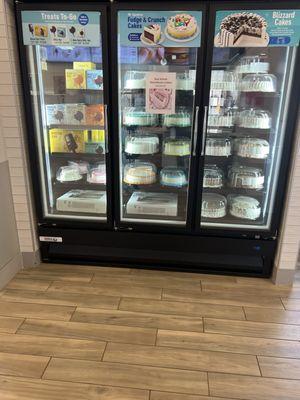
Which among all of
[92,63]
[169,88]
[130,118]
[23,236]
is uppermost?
[92,63]

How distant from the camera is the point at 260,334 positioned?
1984 millimetres

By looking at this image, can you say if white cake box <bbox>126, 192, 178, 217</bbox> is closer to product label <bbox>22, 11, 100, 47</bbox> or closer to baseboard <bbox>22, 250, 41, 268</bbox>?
baseboard <bbox>22, 250, 41, 268</bbox>

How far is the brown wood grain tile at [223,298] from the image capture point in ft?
7.48

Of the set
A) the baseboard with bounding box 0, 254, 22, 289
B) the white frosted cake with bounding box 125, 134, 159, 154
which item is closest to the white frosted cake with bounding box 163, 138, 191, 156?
the white frosted cake with bounding box 125, 134, 159, 154

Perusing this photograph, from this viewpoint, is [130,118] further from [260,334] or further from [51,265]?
[260,334]

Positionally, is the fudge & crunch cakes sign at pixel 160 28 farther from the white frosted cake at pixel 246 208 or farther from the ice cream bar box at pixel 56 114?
the white frosted cake at pixel 246 208

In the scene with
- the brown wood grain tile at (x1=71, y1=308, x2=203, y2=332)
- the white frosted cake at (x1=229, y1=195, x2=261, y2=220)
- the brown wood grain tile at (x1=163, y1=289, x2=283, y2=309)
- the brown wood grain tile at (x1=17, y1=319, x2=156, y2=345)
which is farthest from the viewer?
the white frosted cake at (x1=229, y1=195, x2=261, y2=220)

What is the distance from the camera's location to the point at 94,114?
8.44ft

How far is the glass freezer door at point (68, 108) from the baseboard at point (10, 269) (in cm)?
47

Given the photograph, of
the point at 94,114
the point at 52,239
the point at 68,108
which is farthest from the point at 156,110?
the point at 52,239

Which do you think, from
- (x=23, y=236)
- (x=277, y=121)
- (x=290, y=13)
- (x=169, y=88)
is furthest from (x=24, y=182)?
(x=290, y=13)

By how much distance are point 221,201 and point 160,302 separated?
3.34 feet

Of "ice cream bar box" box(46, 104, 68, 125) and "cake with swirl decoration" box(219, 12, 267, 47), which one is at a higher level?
"cake with swirl decoration" box(219, 12, 267, 47)

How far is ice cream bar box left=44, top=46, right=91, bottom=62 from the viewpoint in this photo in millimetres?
2426
